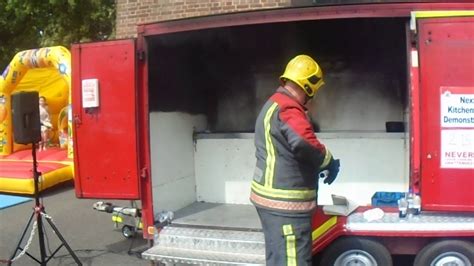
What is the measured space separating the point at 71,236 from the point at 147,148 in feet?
9.43

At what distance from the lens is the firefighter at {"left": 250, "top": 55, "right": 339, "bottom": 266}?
3.73 meters

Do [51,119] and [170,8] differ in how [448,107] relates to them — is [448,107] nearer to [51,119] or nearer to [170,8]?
[170,8]

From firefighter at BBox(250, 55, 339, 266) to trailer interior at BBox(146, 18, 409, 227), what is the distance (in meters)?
1.65

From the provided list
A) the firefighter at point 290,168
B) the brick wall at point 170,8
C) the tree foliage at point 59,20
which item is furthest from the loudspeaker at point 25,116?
the tree foliage at point 59,20

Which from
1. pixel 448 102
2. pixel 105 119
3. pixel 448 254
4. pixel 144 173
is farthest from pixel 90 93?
pixel 448 254

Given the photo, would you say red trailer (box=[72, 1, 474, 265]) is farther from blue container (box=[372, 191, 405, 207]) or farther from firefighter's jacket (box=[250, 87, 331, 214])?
firefighter's jacket (box=[250, 87, 331, 214])

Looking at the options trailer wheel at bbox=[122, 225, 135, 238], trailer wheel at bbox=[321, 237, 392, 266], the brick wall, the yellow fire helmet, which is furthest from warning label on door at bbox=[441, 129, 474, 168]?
the brick wall

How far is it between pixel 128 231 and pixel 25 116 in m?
2.08

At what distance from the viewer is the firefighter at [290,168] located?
373 centimetres

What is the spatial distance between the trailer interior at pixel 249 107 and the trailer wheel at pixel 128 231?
107cm

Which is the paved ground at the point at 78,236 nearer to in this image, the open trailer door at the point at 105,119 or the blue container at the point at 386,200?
the blue container at the point at 386,200

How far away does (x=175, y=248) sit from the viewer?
505 centimetres

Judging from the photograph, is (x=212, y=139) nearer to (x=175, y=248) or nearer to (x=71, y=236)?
(x=175, y=248)

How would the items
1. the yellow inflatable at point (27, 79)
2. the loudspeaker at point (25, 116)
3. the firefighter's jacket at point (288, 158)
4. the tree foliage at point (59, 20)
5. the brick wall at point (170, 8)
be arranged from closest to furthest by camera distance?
1. the firefighter's jacket at point (288, 158)
2. the loudspeaker at point (25, 116)
3. the brick wall at point (170, 8)
4. the yellow inflatable at point (27, 79)
5. the tree foliage at point (59, 20)
